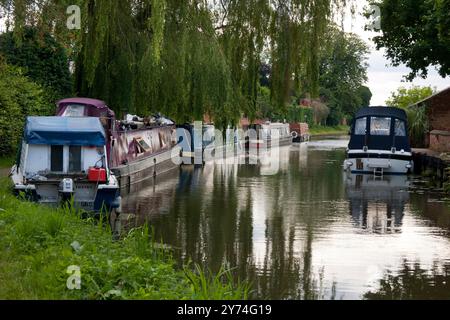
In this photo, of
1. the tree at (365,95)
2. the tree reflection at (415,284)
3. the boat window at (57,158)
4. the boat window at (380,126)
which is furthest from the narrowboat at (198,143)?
the tree at (365,95)

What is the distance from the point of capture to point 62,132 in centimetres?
1748

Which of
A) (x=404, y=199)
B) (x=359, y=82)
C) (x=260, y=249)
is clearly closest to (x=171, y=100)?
(x=404, y=199)

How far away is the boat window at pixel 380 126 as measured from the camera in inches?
1265

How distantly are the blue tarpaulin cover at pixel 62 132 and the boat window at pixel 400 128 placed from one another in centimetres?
1721

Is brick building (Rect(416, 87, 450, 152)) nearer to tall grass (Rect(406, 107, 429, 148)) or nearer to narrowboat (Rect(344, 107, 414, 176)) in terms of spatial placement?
tall grass (Rect(406, 107, 429, 148))

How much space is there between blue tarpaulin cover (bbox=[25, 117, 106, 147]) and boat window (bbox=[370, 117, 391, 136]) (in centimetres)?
1688

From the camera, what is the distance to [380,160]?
104 feet

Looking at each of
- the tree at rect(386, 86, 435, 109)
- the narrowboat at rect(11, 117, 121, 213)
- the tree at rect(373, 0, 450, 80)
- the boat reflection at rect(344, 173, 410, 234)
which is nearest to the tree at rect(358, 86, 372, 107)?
the tree at rect(386, 86, 435, 109)

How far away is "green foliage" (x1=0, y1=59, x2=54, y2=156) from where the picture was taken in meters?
23.9

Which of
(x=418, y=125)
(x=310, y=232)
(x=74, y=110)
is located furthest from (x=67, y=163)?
(x=418, y=125)

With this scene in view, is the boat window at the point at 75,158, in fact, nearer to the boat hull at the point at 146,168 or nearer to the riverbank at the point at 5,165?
the riverbank at the point at 5,165

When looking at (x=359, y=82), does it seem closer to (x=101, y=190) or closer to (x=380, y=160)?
(x=380, y=160)

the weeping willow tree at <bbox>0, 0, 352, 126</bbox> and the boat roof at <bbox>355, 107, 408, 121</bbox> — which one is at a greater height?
the weeping willow tree at <bbox>0, 0, 352, 126</bbox>

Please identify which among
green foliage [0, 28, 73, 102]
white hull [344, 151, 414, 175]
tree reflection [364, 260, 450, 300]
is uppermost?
green foliage [0, 28, 73, 102]
